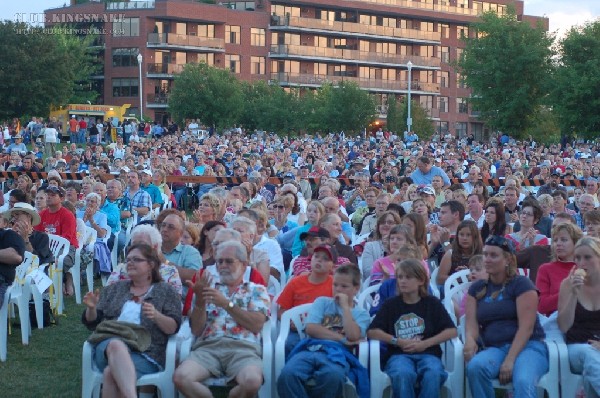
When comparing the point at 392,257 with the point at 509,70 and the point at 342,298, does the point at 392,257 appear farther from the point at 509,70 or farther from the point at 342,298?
the point at 509,70

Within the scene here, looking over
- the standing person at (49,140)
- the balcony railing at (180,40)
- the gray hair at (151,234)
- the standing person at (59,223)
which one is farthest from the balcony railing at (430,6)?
the gray hair at (151,234)

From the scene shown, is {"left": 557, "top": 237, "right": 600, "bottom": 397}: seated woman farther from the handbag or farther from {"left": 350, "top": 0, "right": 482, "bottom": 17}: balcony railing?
{"left": 350, "top": 0, "right": 482, "bottom": 17}: balcony railing

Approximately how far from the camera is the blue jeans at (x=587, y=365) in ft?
22.9

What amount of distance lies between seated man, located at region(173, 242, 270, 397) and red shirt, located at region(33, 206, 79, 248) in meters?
4.90

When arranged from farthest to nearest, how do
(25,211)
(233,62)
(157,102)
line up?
1. (233,62)
2. (157,102)
3. (25,211)

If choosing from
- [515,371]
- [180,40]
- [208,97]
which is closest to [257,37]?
[180,40]

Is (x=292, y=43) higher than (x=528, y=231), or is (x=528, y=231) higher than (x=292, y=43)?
(x=292, y=43)

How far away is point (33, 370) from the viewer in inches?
357

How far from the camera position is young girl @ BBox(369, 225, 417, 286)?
8578mm

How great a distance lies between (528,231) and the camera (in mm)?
9898

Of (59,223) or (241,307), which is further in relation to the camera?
(59,223)

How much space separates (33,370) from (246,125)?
6120cm

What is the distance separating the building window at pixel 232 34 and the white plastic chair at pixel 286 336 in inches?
3028

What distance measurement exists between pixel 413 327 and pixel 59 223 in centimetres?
594
